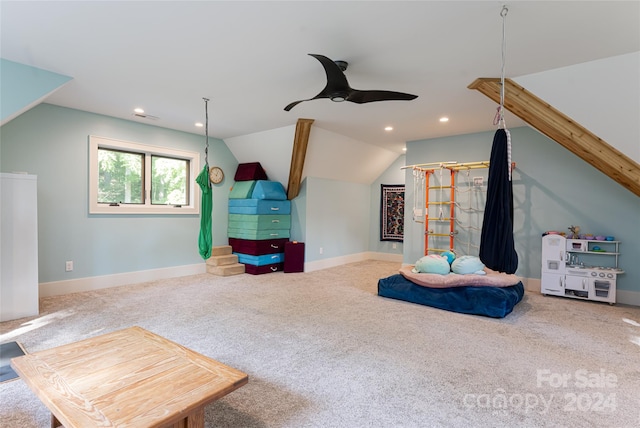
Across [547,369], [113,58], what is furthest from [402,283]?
[113,58]

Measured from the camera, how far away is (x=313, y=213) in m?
6.20

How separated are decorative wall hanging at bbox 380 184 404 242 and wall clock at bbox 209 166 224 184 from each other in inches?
147

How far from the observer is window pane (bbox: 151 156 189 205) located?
5328 mm

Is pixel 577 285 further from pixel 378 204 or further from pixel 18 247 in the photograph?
pixel 18 247

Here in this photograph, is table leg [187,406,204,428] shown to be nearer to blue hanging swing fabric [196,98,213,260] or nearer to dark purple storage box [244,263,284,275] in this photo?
blue hanging swing fabric [196,98,213,260]

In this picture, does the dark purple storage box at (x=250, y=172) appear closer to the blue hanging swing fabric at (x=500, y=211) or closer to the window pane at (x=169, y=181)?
the window pane at (x=169, y=181)

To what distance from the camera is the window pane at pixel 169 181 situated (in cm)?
533

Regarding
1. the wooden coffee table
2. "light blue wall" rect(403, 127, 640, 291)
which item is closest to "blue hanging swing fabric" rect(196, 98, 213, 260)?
the wooden coffee table

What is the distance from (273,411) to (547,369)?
6.53 feet

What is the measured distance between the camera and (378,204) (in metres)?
7.80

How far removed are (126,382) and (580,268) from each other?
16.7 ft

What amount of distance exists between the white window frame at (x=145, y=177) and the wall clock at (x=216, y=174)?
272mm

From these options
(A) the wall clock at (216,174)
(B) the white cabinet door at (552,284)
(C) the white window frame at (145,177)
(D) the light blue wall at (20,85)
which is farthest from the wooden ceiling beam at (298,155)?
(B) the white cabinet door at (552,284)

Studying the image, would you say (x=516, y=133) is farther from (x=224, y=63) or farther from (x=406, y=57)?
(x=224, y=63)
